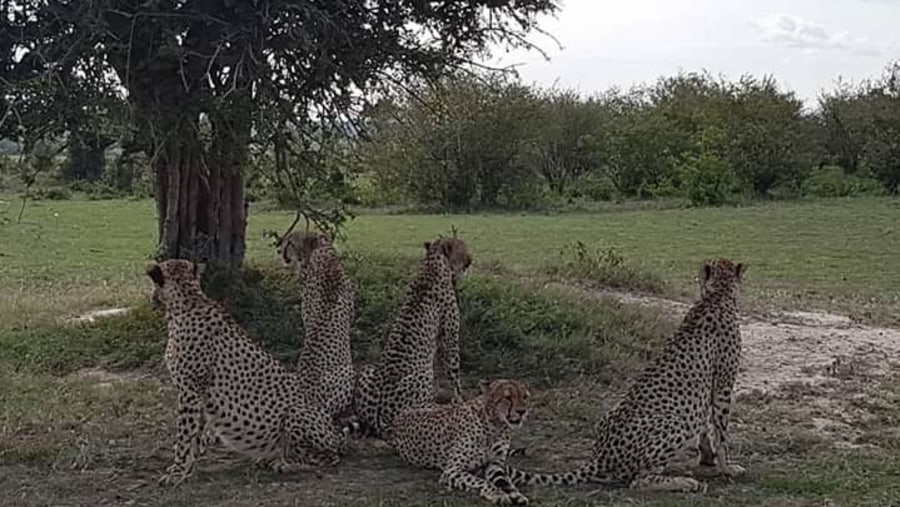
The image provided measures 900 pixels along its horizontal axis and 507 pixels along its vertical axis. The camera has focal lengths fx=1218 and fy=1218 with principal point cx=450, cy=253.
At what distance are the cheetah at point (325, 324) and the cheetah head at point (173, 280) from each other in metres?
0.90

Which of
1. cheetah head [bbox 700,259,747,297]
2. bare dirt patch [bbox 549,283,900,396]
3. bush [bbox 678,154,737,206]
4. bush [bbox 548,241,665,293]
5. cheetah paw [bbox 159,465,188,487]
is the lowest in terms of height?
cheetah paw [bbox 159,465,188,487]

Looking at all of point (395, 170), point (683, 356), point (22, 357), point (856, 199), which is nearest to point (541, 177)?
point (395, 170)

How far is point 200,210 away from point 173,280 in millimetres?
4242

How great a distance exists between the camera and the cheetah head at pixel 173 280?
18.5ft

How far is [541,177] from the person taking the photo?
32781 millimetres

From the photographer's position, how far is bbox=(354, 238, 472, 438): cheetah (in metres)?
6.39

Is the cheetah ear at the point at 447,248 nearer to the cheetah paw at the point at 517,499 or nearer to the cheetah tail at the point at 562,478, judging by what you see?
the cheetah tail at the point at 562,478

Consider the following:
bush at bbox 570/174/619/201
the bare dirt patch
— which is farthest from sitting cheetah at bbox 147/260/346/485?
bush at bbox 570/174/619/201

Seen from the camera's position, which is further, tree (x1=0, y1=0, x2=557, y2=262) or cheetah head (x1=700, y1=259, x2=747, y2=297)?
tree (x1=0, y1=0, x2=557, y2=262)

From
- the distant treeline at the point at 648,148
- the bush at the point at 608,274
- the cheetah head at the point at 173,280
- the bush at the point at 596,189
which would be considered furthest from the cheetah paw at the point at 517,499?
the bush at the point at 596,189

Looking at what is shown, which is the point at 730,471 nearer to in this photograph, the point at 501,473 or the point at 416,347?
the point at 501,473

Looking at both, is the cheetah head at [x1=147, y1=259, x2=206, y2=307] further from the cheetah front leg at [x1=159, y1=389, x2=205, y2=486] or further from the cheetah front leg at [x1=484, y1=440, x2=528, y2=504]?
the cheetah front leg at [x1=484, y1=440, x2=528, y2=504]

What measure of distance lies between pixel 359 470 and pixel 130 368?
3044 millimetres

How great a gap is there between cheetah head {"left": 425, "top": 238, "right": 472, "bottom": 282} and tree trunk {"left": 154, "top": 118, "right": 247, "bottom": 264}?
2.71 m
